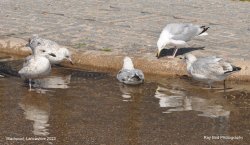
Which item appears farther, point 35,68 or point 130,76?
point 130,76

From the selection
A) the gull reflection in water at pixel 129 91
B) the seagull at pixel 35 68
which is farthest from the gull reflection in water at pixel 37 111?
the gull reflection in water at pixel 129 91

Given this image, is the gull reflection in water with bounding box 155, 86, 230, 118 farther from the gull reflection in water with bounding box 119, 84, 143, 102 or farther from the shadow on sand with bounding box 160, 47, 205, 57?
the shadow on sand with bounding box 160, 47, 205, 57

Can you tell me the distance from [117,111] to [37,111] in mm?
1169

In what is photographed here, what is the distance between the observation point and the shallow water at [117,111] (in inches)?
330

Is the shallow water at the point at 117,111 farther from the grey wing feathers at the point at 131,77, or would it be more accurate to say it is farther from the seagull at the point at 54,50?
the seagull at the point at 54,50

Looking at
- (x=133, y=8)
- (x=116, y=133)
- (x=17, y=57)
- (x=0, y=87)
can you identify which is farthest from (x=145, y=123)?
(x=133, y=8)

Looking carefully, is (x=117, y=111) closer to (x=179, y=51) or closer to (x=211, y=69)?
(x=211, y=69)

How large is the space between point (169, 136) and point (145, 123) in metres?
0.70

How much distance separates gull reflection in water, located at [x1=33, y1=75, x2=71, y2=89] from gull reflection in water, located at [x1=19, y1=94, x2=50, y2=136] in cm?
72

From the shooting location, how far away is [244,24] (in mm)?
17250

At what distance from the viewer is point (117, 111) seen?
31.6 feet

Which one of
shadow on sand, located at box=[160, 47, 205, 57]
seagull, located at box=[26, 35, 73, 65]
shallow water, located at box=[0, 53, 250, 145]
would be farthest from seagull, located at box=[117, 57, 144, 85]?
shadow on sand, located at box=[160, 47, 205, 57]

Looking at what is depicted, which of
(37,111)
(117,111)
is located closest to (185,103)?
(117,111)

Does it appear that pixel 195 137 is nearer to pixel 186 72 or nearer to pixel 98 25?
pixel 186 72
